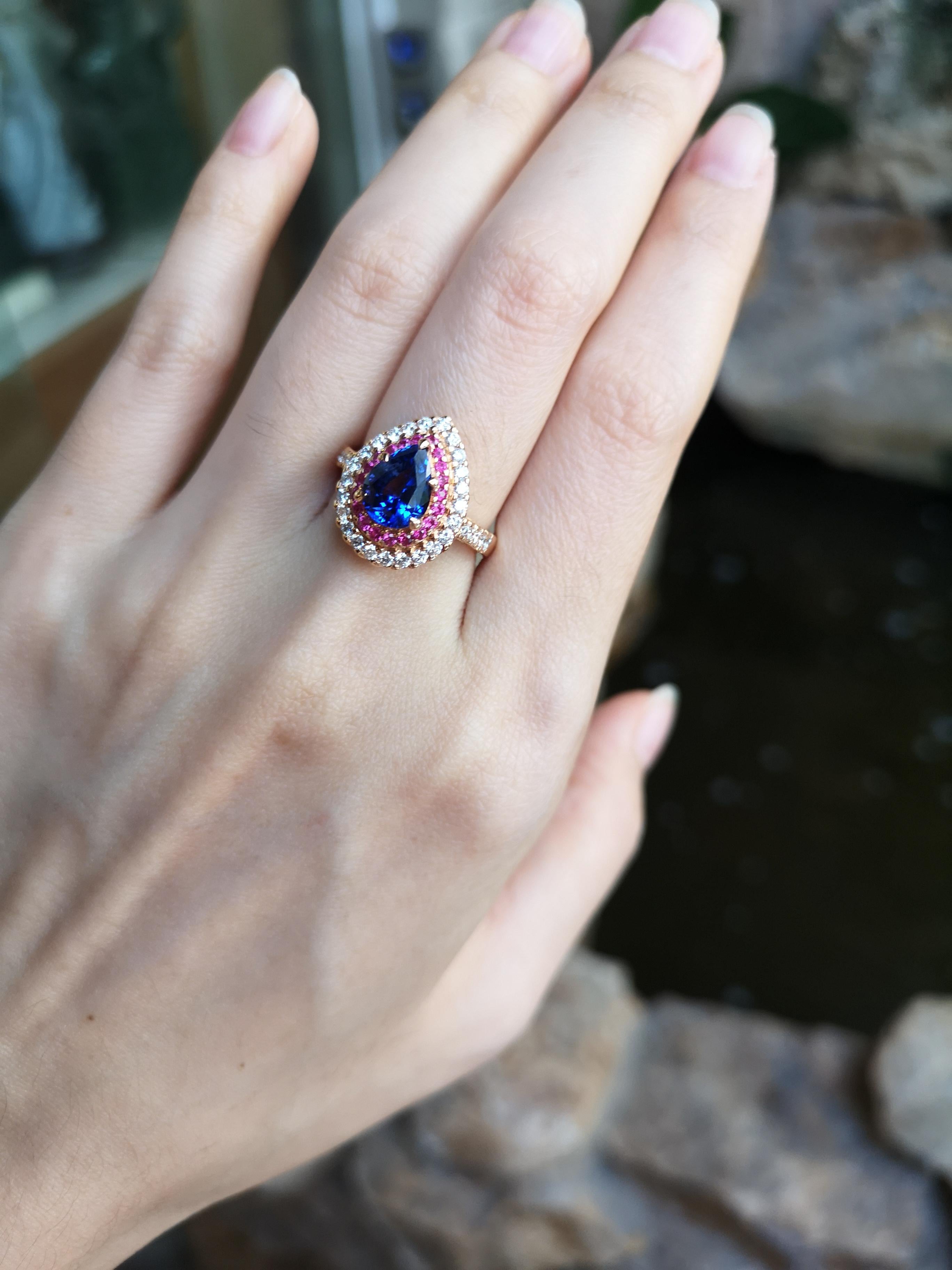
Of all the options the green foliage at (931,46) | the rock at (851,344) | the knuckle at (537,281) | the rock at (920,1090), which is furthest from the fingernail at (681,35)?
the rock at (920,1090)

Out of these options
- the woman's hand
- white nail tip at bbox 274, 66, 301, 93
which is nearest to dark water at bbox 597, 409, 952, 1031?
the woman's hand

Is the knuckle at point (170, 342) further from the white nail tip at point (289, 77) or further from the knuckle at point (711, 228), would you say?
the knuckle at point (711, 228)

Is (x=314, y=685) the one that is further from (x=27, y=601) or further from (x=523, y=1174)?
(x=523, y=1174)

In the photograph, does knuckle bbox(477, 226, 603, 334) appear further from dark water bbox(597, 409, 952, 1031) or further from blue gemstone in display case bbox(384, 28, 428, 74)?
dark water bbox(597, 409, 952, 1031)

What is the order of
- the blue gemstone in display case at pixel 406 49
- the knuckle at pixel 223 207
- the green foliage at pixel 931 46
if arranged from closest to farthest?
1. the knuckle at pixel 223 207
2. the green foliage at pixel 931 46
3. the blue gemstone in display case at pixel 406 49

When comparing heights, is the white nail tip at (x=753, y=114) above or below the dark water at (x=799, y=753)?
above

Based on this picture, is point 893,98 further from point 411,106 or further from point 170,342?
point 170,342
